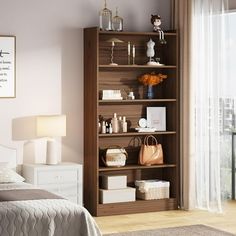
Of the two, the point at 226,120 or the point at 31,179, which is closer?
the point at 31,179

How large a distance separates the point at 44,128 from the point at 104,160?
80cm

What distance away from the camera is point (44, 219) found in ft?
16.8

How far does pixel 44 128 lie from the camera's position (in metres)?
6.96

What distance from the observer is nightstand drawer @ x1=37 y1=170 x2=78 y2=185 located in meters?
6.85

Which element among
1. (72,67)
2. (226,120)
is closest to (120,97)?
(72,67)

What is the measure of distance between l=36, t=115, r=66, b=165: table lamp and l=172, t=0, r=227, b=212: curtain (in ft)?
4.53

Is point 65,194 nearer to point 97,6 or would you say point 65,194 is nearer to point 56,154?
point 56,154

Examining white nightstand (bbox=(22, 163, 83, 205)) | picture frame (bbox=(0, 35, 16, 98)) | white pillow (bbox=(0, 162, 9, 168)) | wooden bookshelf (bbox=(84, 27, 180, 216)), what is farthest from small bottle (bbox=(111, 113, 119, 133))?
white pillow (bbox=(0, 162, 9, 168))

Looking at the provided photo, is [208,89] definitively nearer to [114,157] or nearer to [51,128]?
[114,157]

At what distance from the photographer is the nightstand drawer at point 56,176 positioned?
685 cm

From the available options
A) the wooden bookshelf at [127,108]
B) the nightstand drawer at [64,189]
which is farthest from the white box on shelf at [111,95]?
the nightstand drawer at [64,189]

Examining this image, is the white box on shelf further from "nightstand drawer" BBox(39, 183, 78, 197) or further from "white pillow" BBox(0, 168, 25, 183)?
"white pillow" BBox(0, 168, 25, 183)

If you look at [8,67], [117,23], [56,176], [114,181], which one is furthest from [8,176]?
[117,23]

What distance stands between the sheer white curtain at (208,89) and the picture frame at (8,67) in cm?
188
